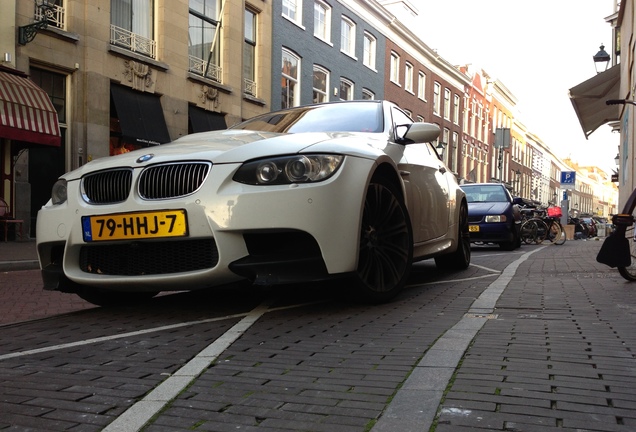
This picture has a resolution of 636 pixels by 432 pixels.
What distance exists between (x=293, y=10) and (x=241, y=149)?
21.3 meters

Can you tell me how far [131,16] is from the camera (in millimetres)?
16156

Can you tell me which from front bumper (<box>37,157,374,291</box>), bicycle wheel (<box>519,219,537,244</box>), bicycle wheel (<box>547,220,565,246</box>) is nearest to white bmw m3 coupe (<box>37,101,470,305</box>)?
front bumper (<box>37,157,374,291</box>)

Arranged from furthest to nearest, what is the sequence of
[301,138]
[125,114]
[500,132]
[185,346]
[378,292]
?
[500,132] < [125,114] < [378,292] < [301,138] < [185,346]

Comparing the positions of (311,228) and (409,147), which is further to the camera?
(409,147)

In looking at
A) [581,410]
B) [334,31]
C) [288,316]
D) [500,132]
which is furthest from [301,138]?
[500,132]

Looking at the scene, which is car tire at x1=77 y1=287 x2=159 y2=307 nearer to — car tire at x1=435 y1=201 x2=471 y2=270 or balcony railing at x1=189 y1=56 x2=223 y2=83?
car tire at x1=435 y1=201 x2=471 y2=270

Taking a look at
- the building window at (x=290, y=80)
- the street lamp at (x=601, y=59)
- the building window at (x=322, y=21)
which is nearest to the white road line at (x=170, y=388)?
the street lamp at (x=601, y=59)

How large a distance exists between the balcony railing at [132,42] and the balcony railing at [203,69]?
162 centimetres

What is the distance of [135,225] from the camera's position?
3.57 meters

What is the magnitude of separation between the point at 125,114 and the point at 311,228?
43.3 ft

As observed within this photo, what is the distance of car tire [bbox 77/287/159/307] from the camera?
13.9ft

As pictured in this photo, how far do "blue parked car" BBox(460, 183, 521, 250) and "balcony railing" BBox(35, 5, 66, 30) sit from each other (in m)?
9.41

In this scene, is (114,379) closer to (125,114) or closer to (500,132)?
(125,114)

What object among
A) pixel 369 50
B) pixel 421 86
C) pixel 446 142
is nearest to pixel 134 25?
pixel 369 50
